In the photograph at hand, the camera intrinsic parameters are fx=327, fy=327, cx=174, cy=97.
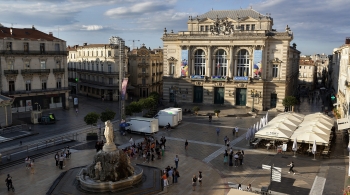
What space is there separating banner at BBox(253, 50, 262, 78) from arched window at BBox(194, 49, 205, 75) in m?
10.3

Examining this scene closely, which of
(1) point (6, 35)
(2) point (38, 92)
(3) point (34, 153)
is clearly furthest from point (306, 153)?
(1) point (6, 35)

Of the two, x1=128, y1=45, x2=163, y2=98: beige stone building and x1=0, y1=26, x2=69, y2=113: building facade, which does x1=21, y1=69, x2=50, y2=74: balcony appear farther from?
x1=128, y1=45, x2=163, y2=98: beige stone building

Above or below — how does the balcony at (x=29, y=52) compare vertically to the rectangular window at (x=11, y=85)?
above

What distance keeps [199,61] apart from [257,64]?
457 inches

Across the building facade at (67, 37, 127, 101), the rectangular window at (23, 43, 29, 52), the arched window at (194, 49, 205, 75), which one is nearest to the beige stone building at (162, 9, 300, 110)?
the arched window at (194, 49, 205, 75)

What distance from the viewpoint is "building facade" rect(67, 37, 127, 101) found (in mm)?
71863

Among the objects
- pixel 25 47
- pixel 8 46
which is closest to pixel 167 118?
pixel 25 47

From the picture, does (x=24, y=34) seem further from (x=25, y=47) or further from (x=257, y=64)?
(x=257, y=64)

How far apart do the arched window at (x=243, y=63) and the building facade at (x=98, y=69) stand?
23979 millimetres

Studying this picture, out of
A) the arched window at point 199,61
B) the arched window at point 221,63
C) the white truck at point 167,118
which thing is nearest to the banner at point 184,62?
the arched window at point 199,61

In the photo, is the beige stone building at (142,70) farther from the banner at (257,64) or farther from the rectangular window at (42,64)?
the banner at (257,64)

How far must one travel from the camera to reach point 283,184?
83.3 feet

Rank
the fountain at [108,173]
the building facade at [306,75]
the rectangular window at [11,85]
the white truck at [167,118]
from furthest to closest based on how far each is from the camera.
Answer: the building facade at [306,75]
the rectangular window at [11,85]
the white truck at [167,118]
the fountain at [108,173]

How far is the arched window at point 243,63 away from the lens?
62.4m
